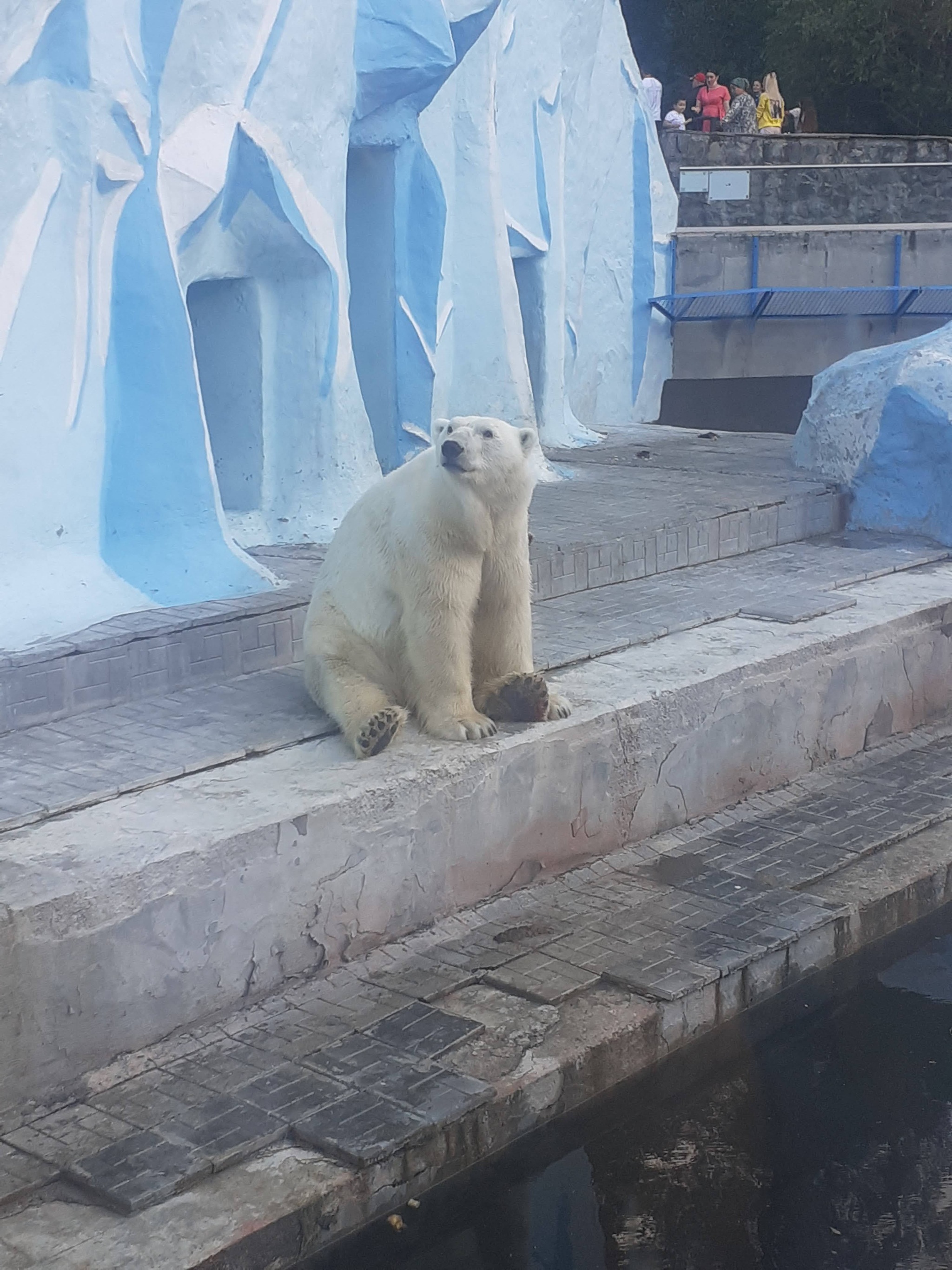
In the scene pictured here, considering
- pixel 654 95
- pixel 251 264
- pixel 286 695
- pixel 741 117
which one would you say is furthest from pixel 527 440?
pixel 741 117

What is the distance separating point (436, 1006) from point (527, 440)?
1630mm

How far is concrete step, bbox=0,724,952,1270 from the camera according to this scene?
2.87 meters

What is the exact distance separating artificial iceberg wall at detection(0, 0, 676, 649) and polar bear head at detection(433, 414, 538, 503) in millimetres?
1656

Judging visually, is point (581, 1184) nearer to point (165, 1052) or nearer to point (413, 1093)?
point (413, 1093)

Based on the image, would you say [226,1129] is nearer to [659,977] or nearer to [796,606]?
[659,977]

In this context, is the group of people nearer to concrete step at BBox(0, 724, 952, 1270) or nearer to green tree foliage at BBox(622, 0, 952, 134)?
green tree foliage at BBox(622, 0, 952, 134)

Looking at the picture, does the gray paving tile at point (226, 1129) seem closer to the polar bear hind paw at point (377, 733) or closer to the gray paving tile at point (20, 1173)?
the gray paving tile at point (20, 1173)

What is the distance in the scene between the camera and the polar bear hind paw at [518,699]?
4414 mm

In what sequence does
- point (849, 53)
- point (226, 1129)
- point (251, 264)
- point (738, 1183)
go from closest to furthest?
1. point (226, 1129)
2. point (738, 1183)
3. point (251, 264)
4. point (849, 53)

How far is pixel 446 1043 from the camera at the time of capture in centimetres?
346

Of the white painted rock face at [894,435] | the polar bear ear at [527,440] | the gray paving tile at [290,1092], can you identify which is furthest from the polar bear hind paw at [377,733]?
the white painted rock face at [894,435]

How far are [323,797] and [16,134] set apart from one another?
8.78ft

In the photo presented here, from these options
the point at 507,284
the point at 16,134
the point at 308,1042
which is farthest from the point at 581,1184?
the point at 507,284

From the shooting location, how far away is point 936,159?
15.7 meters
